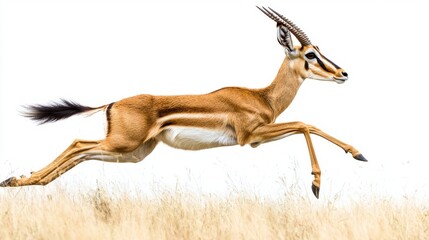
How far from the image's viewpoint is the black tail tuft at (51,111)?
A: 10141mm

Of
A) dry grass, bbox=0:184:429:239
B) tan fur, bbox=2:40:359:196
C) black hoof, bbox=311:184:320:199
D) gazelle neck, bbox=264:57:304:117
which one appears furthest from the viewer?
gazelle neck, bbox=264:57:304:117

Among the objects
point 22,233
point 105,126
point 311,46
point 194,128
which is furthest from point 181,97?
point 22,233

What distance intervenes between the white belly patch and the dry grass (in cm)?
83

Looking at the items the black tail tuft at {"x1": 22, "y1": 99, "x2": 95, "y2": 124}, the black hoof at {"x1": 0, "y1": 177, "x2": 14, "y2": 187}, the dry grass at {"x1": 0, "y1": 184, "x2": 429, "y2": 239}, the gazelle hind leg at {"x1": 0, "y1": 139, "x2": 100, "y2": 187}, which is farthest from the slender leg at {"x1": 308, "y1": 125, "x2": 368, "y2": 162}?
the black hoof at {"x1": 0, "y1": 177, "x2": 14, "y2": 187}

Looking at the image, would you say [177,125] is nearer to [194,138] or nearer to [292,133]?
[194,138]

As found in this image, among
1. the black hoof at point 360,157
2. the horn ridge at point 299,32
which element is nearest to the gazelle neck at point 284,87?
the horn ridge at point 299,32

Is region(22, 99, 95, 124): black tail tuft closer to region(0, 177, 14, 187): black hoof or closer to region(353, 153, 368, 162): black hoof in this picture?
region(0, 177, 14, 187): black hoof

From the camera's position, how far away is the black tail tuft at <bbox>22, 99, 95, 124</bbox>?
10141 mm

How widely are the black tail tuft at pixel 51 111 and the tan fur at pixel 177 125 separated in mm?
514

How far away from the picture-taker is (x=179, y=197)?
9.33m

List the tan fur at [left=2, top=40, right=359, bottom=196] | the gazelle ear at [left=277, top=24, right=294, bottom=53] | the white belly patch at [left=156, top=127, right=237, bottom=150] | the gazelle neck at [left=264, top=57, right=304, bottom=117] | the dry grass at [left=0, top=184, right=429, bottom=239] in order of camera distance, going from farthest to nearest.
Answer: the gazelle neck at [left=264, top=57, right=304, bottom=117], the gazelle ear at [left=277, top=24, right=294, bottom=53], the white belly patch at [left=156, top=127, right=237, bottom=150], the tan fur at [left=2, top=40, right=359, bottom=196], the dry grass at [left=0, top=184, right=429, bottom=239]

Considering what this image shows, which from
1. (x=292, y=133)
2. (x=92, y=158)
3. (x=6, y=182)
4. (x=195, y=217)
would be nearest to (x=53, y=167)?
(x=92, y=158)

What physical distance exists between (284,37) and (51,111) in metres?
3.26

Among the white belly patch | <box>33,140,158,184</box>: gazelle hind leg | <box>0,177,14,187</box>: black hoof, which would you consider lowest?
<box>0,177,14,187</box>: black hoof
